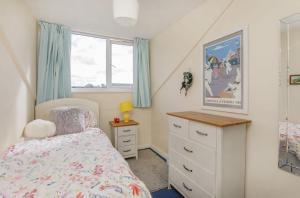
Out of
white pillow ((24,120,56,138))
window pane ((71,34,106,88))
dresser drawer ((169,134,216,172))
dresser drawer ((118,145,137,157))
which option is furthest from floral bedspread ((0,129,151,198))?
window pane ((71,34,106,88))

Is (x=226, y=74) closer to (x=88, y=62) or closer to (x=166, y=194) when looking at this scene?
(x=166, y=194)

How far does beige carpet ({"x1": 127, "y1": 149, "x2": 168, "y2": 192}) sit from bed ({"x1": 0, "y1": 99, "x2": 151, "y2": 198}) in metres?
0.89

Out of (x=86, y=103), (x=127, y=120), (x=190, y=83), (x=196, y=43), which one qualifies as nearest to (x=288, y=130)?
(x=190, y=83)

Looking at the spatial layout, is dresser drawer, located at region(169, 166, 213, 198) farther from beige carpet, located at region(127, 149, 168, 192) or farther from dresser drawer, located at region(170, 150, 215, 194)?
beige carpet, located at region(127, 149, 168, 192)

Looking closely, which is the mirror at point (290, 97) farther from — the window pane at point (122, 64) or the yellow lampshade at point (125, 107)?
the window pane at point (122, 64)

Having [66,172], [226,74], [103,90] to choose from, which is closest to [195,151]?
[226,74]

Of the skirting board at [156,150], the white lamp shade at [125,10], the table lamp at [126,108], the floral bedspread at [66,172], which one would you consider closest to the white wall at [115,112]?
the skirting board at [156,150]

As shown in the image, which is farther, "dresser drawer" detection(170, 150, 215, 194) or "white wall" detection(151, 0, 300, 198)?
"dresser drawer" detection(170, 150, 215, 194)

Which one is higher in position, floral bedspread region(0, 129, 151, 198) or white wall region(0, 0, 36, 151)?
white wall region(0, 0, 36, 151)

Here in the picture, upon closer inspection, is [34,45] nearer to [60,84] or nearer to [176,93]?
[60,84]

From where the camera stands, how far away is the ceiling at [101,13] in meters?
1.90

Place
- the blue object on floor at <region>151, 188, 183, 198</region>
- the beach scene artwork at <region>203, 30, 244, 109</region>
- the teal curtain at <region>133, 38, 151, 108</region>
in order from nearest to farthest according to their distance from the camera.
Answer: the beach scene artwork at <region>203, 30, 244, 109</region>
the blue object on floor at <region>151, 188, 183, 198</region>
the teal curtain at <region>133, 38, 151, 108</region>

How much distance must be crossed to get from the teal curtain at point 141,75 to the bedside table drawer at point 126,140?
2.11ft

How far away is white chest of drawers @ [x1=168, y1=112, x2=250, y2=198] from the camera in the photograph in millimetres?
1281
